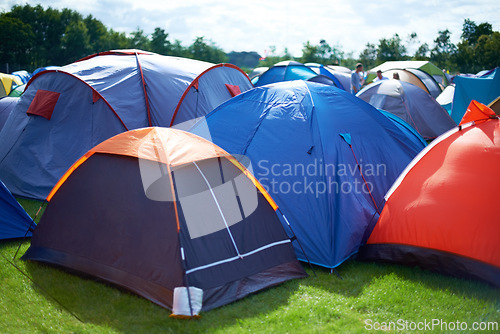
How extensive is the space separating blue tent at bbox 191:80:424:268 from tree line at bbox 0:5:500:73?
41528 millimetres

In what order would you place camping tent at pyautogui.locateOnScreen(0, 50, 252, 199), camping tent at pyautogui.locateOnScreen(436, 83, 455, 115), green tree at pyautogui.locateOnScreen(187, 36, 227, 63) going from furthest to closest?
green tree at pyautogui.locateOnScreen(187, 36, 227, 63)
camping tent at pyautogui.locateOnScreen(436, 83, 455, 115)
camping tent at pyautogui.locateOnScreen(0, 50, 252, 199)

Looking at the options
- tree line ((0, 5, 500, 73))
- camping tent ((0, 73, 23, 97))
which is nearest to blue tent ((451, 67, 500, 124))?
camping tent ((0, 73, 23, 97))

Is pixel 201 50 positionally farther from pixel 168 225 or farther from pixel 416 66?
pixel 168 225

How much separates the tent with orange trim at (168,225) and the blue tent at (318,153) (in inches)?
17.1

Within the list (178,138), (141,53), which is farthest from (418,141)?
(141,53)

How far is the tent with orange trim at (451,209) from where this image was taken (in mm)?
3982

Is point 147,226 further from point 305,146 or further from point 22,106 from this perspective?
point 22,106

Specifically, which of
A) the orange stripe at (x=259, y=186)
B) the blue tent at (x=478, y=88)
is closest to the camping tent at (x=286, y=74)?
the blue tent at (x=478, y=88)

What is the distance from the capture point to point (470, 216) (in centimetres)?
407

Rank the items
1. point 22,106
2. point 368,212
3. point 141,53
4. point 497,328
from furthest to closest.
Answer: point 141,53 < point 22,106 < point 368,212 < point 497,328

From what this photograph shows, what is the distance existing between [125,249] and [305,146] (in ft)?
6.86

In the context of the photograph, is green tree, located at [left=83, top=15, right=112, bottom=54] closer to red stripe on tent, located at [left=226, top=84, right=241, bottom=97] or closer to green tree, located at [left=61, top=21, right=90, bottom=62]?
green tree, located at [left=61, top=21, right=90, bottom=62]

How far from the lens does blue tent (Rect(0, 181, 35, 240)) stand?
5086 millimetres

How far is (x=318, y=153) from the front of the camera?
4836mm
